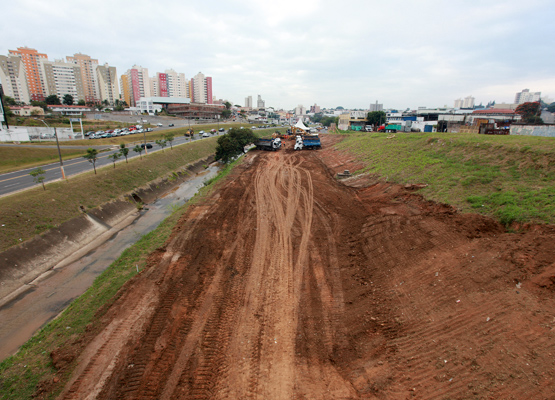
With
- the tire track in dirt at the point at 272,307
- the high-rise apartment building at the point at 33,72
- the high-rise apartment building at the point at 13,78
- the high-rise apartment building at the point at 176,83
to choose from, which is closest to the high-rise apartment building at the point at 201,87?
the high-rise apartment building at the point at 176,83

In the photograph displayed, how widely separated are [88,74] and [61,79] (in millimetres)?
13098

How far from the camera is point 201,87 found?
178 metres

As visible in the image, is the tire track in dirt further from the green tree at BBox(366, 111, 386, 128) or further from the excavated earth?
the green tree at BBox(366, 111, 386, 128)

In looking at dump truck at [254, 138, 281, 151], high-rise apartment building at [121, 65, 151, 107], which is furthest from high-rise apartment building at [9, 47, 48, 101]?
dump truck at [254, 138, 281, 151]

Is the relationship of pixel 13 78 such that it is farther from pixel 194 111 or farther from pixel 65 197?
pixel 65 197

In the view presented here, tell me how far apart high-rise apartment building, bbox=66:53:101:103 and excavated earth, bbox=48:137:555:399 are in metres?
154

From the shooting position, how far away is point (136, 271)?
43.1ft

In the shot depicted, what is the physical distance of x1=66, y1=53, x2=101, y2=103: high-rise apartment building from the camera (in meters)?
129

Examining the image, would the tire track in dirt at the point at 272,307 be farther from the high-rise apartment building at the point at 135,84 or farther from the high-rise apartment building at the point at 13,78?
the high-rise apartment building at the point at 135,84

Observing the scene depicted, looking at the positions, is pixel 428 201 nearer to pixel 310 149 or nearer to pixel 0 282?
pixel 0 282

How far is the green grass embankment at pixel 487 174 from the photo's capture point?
1264 centimetres

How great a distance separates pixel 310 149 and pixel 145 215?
113ft

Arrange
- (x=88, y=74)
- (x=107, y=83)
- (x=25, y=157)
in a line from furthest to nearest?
(x=107, y=83)
(x=88, y=74)
(x=25, y=157)

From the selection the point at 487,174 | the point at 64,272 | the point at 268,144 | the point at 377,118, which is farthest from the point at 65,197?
the point at 377,118
